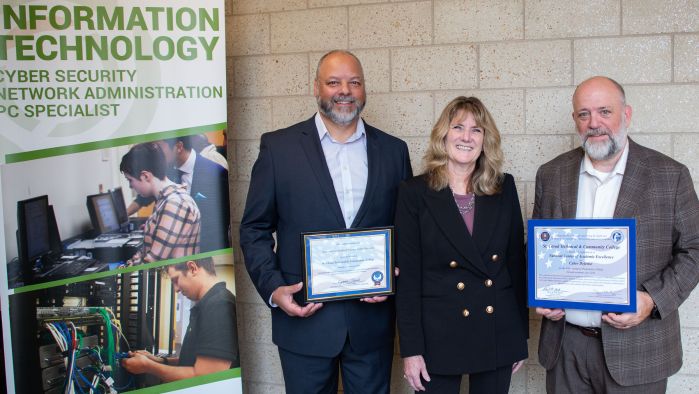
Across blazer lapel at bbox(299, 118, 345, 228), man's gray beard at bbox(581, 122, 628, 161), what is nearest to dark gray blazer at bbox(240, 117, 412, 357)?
blazer lapel at bbox(299, 118, 345, 228)

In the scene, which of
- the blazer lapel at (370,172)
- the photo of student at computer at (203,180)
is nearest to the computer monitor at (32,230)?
the photo of student at computer at (203,180)

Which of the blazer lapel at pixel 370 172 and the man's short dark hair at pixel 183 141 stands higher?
the man's short dark hair at pixel 183 141

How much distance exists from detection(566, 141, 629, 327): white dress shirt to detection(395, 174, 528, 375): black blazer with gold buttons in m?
0.21

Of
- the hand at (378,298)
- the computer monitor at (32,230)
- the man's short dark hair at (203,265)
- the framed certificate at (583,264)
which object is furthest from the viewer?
the man's short dark hair at (203,265)

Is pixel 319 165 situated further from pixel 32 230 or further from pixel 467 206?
pixel 32 230

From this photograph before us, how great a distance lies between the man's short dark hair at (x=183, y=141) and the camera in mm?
2695

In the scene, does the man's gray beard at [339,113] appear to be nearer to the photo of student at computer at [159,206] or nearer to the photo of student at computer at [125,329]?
the photo of student at computer at [159,206]

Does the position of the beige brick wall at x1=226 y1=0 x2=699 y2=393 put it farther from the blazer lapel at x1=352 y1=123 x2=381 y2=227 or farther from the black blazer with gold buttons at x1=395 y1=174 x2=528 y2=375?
the black blazer with gold buttons at x1=395 y1=174 x2=528 y2=375

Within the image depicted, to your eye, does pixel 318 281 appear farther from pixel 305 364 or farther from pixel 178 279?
pixel 178 279

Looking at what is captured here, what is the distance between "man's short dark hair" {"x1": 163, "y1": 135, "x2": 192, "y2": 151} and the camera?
106 inches

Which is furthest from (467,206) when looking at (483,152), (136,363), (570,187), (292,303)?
(136,363)

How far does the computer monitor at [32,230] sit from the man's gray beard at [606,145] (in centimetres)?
215

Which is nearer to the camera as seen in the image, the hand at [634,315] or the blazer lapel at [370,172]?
the hand at [634,315]

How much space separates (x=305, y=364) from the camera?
242 centimetres
